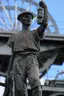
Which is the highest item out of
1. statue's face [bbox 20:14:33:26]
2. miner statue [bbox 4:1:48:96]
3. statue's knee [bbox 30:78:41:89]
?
statue's face [bbox 20:14:33:26]

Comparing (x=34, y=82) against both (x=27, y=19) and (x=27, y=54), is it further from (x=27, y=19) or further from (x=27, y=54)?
(x=27, y=19)

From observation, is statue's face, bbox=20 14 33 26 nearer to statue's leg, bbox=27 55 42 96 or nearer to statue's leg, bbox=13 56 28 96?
statue's leg, bbox=13 56 28 96

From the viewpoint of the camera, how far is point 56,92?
118 ft

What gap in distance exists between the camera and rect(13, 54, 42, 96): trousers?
8.66 metres

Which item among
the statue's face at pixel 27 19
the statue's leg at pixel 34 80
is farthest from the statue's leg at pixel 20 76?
the statue's face at pixel 27 19

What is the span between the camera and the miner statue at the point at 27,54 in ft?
28.6

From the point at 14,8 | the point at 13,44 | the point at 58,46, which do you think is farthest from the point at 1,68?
the point at 13,44

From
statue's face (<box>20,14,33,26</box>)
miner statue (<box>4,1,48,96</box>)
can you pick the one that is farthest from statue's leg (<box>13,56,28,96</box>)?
statue's face (<box>20,14,33,26</box>)

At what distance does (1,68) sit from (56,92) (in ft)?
15.1

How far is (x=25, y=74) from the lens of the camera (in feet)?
29.0

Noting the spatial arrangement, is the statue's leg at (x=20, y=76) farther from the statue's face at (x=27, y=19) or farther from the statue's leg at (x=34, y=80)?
the statue's face at (x=27, y=19)

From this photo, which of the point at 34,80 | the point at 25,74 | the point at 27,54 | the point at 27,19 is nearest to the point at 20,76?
the point at 25,74

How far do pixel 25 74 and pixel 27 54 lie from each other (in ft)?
1.30

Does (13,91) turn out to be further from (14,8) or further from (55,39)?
(14,8)
